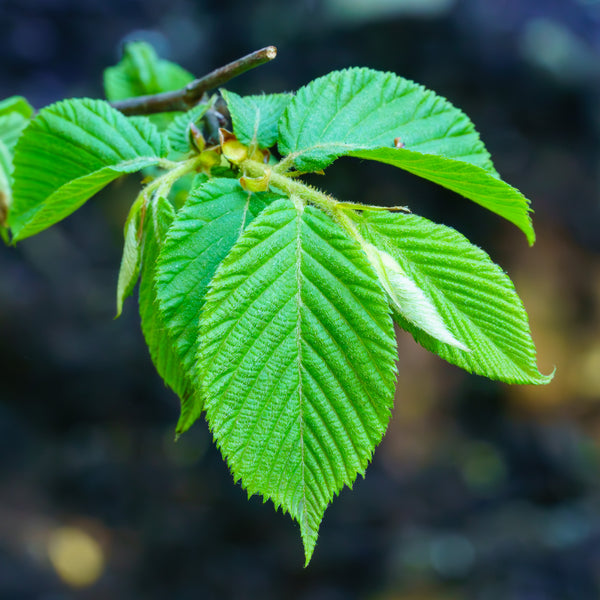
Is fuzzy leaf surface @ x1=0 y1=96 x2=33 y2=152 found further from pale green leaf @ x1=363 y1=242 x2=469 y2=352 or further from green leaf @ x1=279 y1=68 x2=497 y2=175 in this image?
pale green leaf @ x1=363 y1=242 x2=469 y2=352

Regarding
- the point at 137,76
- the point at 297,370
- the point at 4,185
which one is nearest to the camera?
the point at 297,370

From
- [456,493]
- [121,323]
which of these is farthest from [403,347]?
[121,323]

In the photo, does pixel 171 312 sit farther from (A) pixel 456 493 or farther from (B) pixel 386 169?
(A) pixel 456 493

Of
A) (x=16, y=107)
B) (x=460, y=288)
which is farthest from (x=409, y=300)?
(x=16, y=107)

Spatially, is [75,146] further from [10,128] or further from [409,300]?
[409,300]

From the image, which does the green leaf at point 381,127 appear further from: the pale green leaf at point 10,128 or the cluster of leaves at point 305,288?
the pale green leaf at point 10,128

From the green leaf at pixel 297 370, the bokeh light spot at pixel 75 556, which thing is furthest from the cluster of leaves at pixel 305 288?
the bokeh light spot at pixel 75 556
